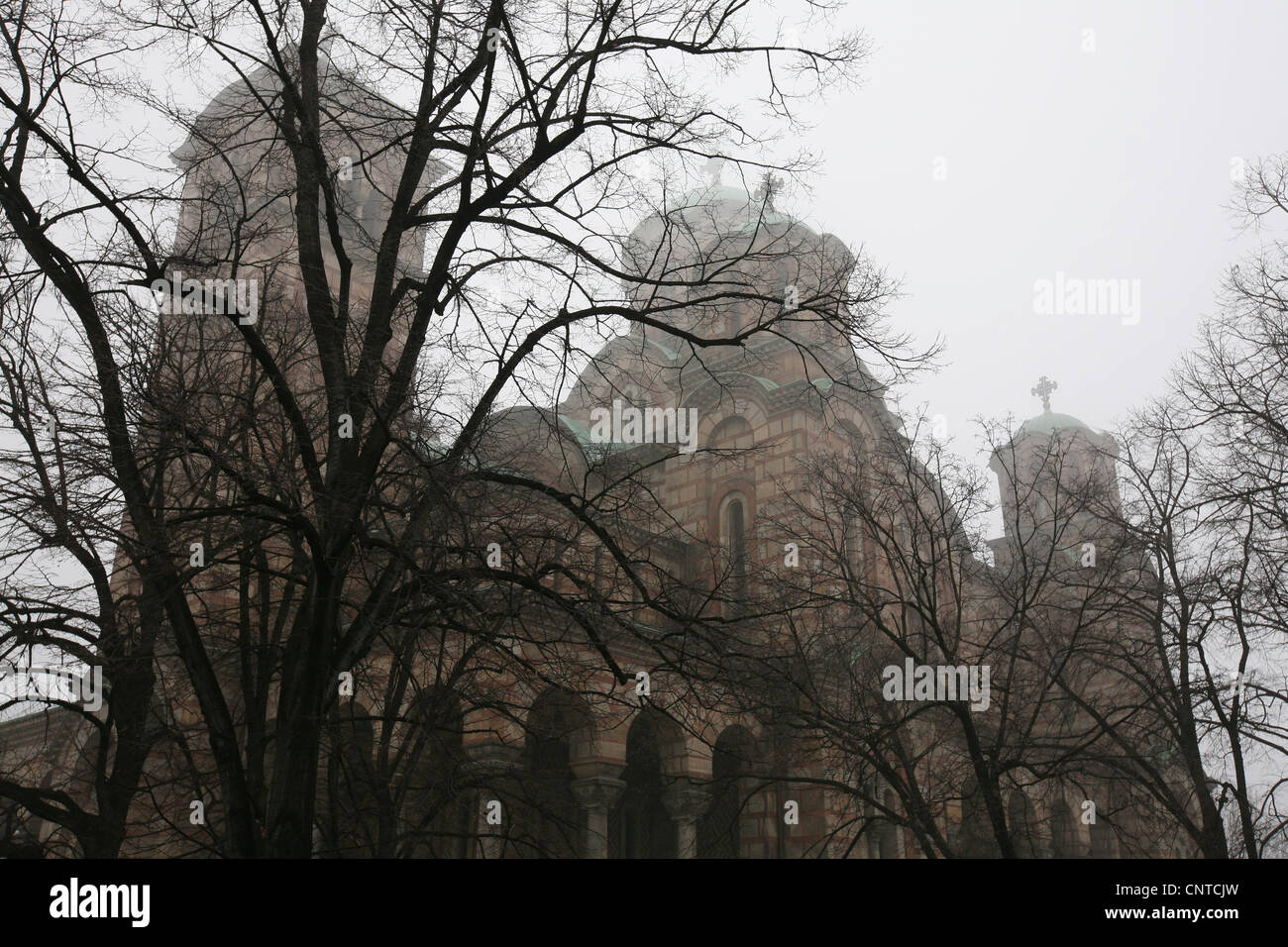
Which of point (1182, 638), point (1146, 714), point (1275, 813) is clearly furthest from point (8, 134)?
point (1146, 714)

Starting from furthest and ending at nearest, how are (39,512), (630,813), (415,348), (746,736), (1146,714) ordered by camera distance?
(630,813)
(746,736)
(1146,714)
(415,348)
(39,512)

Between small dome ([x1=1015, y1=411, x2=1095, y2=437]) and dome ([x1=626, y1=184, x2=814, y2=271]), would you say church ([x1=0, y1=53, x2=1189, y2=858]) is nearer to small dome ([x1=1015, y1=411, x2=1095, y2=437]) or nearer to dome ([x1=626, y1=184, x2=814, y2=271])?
dome ([x1=626, y1=184, x2=814, y2=271])

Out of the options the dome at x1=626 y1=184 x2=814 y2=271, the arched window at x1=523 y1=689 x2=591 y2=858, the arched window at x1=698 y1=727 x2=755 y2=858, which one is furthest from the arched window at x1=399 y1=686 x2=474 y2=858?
the arched window at x1=698 y1=727 x2=755 y2=858

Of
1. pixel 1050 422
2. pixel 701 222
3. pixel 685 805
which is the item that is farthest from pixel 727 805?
pixel 1050 422

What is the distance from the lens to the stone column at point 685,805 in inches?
778

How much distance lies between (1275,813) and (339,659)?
12631 millimetres

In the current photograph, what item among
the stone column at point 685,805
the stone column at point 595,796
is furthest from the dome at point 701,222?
the stone column at point 685,805

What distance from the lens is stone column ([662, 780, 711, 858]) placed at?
1977 cm

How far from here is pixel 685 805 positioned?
1989 cm

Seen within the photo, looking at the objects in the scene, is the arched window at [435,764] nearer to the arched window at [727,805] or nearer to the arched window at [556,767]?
the arched window at [556,767]

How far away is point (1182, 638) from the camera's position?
1366cm

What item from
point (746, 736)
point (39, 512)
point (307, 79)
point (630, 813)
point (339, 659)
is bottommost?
point (630, 813)

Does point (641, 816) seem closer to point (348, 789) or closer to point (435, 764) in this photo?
point (435, 764)
